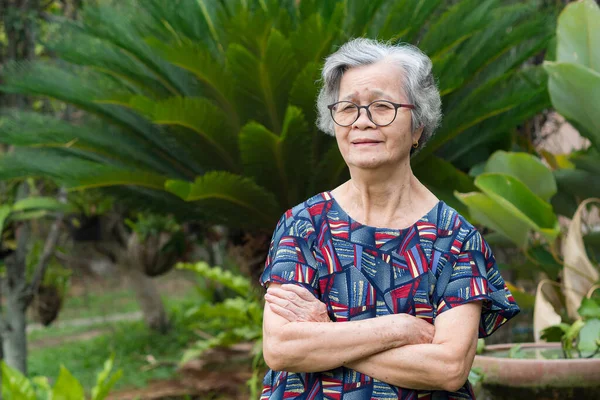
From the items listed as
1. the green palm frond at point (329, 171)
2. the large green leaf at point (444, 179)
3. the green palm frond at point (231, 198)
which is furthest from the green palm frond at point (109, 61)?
the large green leaf at point (444, 179)

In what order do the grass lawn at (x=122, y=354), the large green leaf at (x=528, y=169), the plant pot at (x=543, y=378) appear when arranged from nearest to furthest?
the plant pot at (x=543, y=378) < the large green leaf at (x=528, y=169) < the grass lawn at (x=122, y=354)

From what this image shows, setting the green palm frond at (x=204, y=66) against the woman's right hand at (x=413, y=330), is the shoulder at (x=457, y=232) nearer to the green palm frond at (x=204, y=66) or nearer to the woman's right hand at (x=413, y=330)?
the woman's right hand at (x=413, y=330)

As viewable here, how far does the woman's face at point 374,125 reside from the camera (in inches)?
73.8

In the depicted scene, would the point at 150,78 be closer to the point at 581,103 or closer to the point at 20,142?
the point at 20,142

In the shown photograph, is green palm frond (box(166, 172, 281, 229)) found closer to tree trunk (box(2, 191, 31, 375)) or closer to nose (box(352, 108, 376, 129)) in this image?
tree trunk (box(2, 191, 31, 375))

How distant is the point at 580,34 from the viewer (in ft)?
14.2

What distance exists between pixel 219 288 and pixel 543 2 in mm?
5235

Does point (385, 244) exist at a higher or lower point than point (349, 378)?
higher

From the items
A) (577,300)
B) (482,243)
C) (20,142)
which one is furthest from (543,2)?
(482,243)

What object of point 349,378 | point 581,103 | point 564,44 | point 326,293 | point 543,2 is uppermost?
point 543,2

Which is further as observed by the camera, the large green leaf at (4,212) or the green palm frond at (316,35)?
the large green leaf at (4,212)

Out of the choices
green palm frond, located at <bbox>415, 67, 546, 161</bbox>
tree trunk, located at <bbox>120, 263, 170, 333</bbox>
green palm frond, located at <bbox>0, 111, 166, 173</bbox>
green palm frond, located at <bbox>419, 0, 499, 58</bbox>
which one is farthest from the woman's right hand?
tree trunk, located at <bbox>120, 263, 170, 333</bbox>

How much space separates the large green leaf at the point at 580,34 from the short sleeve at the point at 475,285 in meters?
2.59

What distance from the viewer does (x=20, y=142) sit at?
496cm
